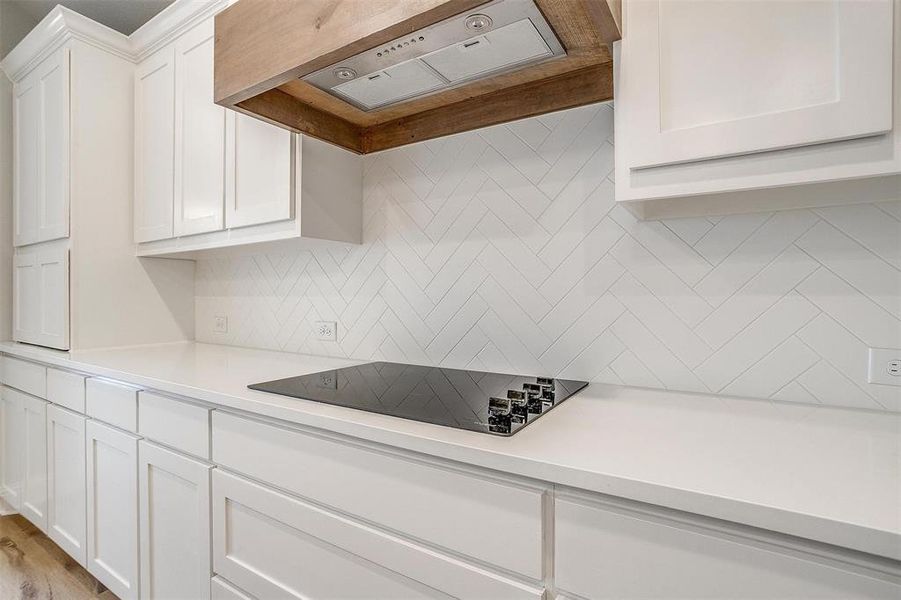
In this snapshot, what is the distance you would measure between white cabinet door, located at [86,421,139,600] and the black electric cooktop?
720mm

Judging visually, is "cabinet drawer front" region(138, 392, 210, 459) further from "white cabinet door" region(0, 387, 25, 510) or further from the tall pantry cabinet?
"white cabinet door" region(0, 387, 25, 510)

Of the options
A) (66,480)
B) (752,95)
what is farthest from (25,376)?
(752,95)

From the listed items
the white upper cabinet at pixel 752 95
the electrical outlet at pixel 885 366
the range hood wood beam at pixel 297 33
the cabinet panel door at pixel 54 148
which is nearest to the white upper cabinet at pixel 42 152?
the cabinet panel door at pixel 54 148

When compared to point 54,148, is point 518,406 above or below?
below

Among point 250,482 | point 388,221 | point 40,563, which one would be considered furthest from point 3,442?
point 388,221

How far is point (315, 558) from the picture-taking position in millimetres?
1076

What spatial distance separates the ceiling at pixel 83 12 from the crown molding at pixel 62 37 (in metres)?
0.33

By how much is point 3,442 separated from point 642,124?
335 centimetres

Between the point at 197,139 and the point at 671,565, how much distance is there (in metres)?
2.15

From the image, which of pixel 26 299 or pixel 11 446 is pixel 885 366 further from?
pixel 11 446

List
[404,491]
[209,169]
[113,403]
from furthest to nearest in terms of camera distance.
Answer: [209,169], [113,403], [404,491]

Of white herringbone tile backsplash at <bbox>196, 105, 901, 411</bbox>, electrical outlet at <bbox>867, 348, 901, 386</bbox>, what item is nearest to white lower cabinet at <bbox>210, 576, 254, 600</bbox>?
white herringbone tile backsplash at <bbox>196, 105, 901, 411</bbox>

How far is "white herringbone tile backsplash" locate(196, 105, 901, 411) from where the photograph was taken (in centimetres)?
104

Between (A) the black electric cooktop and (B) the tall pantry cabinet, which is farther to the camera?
(B) the tall pantry cabinet
